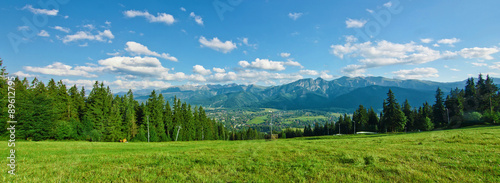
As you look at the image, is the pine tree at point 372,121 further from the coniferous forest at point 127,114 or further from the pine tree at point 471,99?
the pine tree at point 471,99

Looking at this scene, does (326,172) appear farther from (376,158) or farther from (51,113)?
A: (51,113)

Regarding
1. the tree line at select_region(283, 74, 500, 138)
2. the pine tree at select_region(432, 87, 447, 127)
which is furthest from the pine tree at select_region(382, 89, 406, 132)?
the pine tree at select_region(432, 87, 447, 127)

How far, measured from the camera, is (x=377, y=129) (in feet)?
264

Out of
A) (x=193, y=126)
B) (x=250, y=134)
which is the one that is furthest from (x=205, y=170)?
(x=250, y=134)

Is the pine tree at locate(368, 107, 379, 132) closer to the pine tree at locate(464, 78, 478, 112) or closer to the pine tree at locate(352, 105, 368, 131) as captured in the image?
the pine tree at locate(352, 105, 368, 131)

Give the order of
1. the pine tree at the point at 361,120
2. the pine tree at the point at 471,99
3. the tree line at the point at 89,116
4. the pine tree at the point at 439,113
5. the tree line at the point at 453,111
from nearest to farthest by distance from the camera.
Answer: the tree line at the point at 89,116, the tree line at the point at 453,111, the pine tree at the point at 471,99, the pine tree at the point at 439,113, the pine tree at the point at 361,120

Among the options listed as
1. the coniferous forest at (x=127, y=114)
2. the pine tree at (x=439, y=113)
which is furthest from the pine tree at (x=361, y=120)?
the pine tree at (x=439, y=113)

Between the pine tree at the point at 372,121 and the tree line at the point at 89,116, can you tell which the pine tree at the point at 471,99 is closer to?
the pine tree at the point at 372,121

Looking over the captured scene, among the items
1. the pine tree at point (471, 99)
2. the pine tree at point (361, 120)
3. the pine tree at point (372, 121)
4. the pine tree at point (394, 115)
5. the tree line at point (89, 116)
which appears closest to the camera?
the tree line at point (89, 116)

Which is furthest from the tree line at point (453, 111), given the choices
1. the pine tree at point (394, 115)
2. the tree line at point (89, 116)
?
the tree line at point (89, 116)

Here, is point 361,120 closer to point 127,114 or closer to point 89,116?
point 127,114

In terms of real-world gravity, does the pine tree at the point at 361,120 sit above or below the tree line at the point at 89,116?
below

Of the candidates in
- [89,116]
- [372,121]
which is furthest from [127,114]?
[372,121]

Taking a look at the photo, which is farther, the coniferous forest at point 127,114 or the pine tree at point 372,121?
the pine tree at point 372,121
